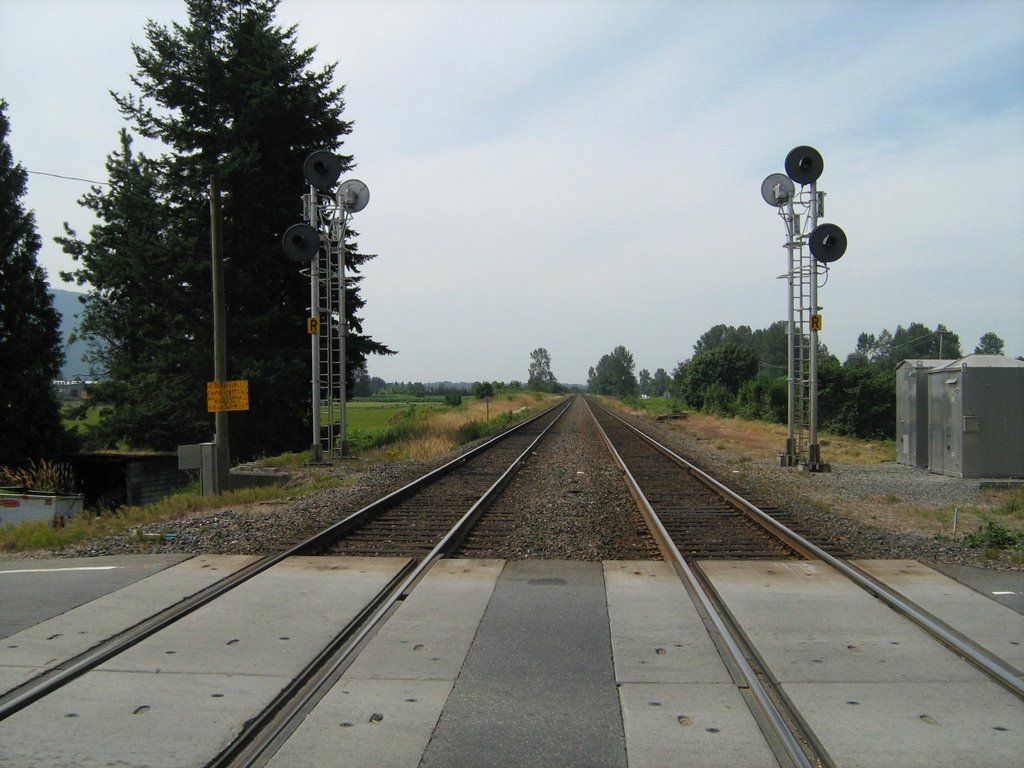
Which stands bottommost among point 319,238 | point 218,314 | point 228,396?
point 228,396

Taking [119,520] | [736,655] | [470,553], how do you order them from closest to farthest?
[736,655]
[470,553]
[119,520]

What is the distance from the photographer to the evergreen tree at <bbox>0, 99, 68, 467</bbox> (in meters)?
25.5

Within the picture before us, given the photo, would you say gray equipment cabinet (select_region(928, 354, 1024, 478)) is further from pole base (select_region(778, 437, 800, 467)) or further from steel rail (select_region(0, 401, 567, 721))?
steel rail (select_region(0, 401, 567, 721))

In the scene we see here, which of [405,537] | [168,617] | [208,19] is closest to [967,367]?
[405,537]

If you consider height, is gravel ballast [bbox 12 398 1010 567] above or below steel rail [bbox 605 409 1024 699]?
below

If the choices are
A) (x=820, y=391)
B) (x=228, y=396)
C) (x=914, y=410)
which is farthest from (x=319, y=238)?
(x=820, y=391)

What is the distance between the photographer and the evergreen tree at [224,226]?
27484 mm

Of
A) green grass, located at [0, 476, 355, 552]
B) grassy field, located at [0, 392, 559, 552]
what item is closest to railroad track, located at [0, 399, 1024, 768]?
green grass, located at [0, 476, 355, 552]

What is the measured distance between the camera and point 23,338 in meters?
26.2

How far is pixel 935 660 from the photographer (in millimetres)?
5090

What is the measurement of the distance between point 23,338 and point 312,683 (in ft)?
86.4

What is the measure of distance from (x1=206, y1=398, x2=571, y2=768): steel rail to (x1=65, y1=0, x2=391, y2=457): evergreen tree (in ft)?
68.3

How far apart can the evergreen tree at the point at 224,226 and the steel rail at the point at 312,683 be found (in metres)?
20.8

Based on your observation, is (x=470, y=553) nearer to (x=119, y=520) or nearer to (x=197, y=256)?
(x=119, y=520)
